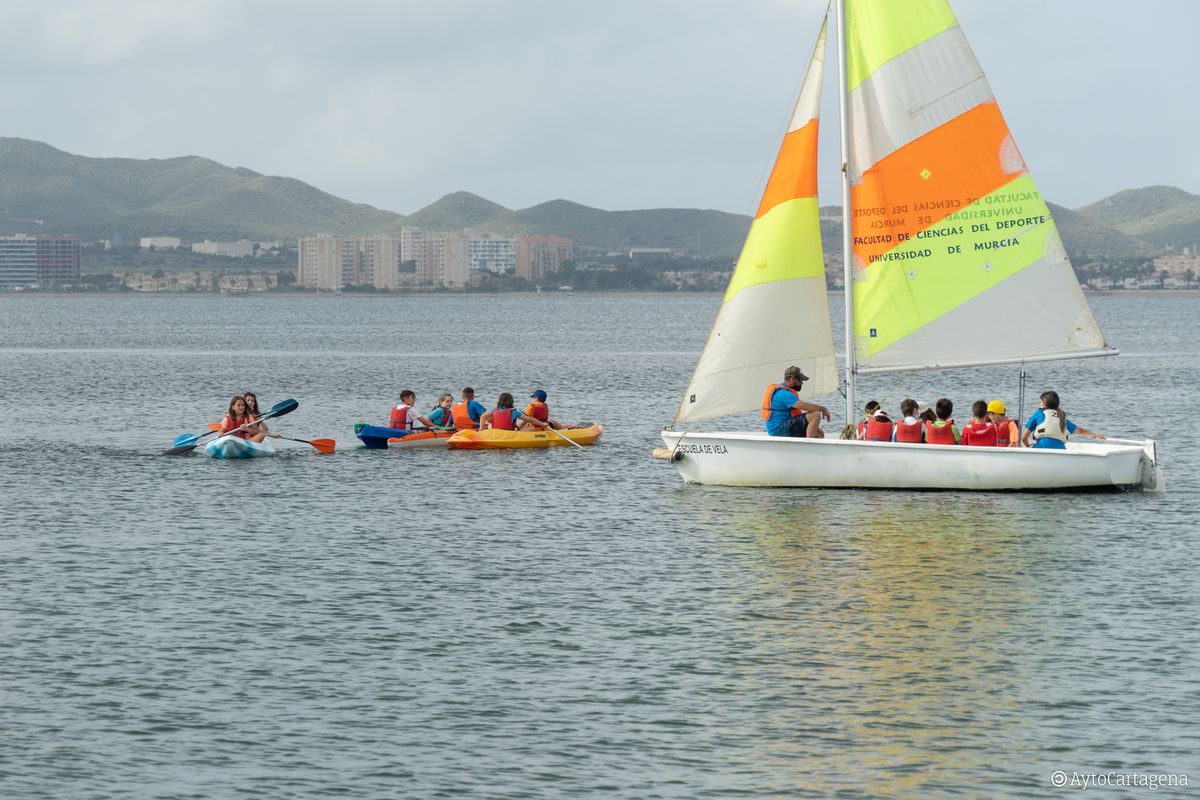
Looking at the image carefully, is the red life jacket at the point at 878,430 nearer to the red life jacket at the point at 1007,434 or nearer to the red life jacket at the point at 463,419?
the red life jacket at the point at 1007,434

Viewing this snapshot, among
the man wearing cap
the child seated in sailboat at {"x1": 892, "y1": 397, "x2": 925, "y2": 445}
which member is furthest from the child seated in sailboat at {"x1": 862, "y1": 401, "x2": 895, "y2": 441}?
the man wearing cap

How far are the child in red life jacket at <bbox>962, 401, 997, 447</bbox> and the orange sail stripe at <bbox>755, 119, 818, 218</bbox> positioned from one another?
5.64m

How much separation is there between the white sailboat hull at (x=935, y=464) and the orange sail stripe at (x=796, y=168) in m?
4.99

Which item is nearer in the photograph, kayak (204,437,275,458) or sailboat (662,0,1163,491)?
sailboat (662,0,1163,491)

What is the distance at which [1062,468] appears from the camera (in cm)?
3412

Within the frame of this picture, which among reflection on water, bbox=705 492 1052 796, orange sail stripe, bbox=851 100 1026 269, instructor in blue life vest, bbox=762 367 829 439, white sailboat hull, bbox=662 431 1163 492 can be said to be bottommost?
reflection on water, bbox=705 492 1052 796

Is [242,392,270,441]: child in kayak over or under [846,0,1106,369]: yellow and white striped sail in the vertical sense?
under

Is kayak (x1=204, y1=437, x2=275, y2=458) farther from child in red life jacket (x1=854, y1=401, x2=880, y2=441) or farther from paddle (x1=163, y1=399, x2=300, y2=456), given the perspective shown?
child in red life jacket (x1=854, y1=401, x2=880, y2=441)

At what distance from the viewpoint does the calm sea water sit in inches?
701

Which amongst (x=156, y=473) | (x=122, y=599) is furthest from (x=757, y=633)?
(x=156, y=473)

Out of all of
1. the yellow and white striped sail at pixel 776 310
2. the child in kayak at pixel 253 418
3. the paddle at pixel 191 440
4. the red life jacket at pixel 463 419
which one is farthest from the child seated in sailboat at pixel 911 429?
the child in kayak at pixel 253 418

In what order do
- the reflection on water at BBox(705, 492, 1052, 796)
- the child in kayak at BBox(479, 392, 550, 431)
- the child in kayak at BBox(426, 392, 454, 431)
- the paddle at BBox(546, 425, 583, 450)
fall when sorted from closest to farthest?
the reflection on water at BBox(705, 492, 1052, 796), the child in kayak at BBox(479, 392, 550, 431), the paddle at BBox(546, 425, 583, 450), the child in kayak at BBox(426, 392, 454, 431)

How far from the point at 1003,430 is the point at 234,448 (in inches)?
802

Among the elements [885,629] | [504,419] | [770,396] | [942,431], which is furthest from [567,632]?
[504,419]
